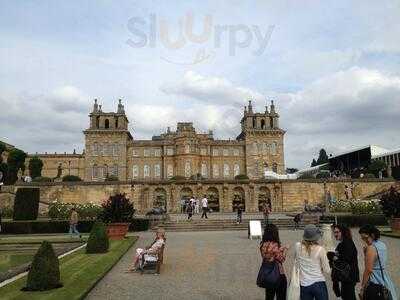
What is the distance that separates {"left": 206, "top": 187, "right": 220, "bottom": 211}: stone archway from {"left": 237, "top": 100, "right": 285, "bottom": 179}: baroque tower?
85.1 ft

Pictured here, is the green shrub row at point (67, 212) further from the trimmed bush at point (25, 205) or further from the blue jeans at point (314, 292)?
the blue jeans at point (314, 292)

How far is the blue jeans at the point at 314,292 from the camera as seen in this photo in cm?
625

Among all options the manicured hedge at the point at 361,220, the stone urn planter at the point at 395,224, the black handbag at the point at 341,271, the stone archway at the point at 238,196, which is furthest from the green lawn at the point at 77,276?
the stone archway at the point at 238,196

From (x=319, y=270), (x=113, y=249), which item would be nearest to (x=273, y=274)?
(x=319, y=270)

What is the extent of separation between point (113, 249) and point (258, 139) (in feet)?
221

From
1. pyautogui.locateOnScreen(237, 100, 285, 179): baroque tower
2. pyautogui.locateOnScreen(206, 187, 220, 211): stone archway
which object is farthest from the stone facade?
pyautogui.locateOnScreen(206, 187, 220, 211): stone archway

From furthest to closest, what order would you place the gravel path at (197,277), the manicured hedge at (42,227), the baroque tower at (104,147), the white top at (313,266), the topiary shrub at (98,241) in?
1. the baroque tower at (104,147)
2. the manicured hedge at (42,227)
3. the topiary shrub at (98,241)
4. the gravel path at (197,277)
5. the white top at (313,266)

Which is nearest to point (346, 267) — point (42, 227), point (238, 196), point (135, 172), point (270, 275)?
point (270, 275)

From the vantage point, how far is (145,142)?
8350 cm

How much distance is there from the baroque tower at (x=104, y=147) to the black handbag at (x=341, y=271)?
74220 millimetres

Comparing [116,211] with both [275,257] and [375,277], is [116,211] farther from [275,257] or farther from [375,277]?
[375,277]

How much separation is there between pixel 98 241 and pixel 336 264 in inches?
419

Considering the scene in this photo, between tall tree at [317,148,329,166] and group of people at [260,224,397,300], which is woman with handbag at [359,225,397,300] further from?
tall tree at [317,148,329,166]

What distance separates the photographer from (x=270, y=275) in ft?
22.2
